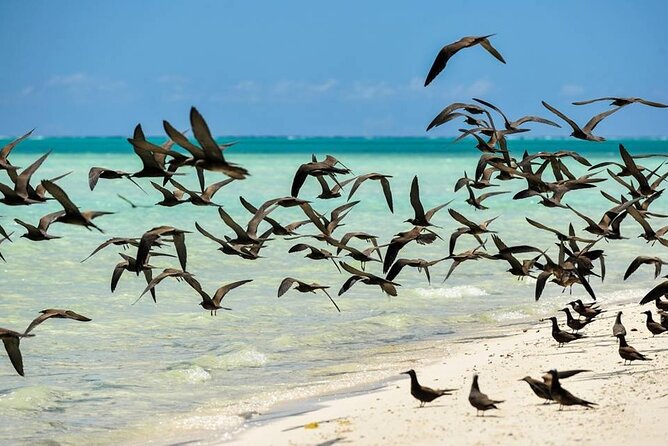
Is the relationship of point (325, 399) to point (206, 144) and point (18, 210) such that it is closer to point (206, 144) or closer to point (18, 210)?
point (206, 144)

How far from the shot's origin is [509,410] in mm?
9094

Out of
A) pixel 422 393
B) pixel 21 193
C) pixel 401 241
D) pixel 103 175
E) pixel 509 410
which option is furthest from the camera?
pixel 401 241

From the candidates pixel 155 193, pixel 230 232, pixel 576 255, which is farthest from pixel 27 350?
pixel 155 193

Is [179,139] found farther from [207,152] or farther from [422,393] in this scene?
[422,393]

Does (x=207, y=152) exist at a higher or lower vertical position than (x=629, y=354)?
higher

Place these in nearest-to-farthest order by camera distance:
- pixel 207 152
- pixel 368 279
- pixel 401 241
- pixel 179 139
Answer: pixel 179 139 < pixel 207 152 < pixel 368 279 < pixel 401 241

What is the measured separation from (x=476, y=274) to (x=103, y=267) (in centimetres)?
767

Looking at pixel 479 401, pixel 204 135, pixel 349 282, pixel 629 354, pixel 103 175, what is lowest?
pixel 479 401

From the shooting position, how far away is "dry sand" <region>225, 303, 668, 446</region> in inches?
328

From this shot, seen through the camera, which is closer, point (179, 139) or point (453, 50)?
point (179, 139)

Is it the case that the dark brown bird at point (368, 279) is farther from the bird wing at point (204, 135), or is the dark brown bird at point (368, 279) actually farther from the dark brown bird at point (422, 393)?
the bird wing at point (204, 135)

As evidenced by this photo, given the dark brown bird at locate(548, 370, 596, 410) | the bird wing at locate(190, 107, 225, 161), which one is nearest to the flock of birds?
the dark brown bird at locate(548, 370, 596, 410)

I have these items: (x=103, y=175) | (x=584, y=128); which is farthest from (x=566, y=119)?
(x=103, y=175)

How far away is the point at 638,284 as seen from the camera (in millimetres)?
20156
